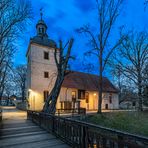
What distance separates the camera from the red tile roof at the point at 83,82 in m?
23.5

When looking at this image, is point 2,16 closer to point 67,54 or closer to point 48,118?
point 67,54

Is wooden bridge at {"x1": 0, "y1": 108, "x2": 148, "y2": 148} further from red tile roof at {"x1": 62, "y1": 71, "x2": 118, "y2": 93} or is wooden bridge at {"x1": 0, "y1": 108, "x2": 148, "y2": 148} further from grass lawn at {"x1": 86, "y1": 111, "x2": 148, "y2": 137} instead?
red tile roof at {"x1": 62, "y1": 71, "x2": 118, "y2": 93}

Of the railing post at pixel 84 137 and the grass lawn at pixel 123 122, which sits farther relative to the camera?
the grass lawn at pixel 123 122

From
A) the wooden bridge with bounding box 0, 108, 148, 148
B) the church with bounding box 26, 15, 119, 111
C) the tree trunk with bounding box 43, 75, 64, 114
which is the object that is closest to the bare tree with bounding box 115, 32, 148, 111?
the church with bounding box 26, 15, 119, 111

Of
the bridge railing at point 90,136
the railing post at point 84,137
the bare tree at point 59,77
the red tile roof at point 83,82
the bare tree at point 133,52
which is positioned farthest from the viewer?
the red tile roof at point 83,82

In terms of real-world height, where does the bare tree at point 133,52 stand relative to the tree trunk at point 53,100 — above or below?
above

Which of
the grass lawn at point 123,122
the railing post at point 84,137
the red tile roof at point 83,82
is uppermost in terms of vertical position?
the red tile roof at point 83,82

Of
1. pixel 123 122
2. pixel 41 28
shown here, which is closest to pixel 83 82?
pixel 41 28

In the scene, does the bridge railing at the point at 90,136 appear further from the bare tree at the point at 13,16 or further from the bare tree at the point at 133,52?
the bare tree at the point at 133,52

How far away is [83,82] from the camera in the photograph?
83.8 feet

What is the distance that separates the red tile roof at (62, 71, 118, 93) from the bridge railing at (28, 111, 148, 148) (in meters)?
16.2

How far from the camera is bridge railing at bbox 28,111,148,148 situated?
280 centimetres

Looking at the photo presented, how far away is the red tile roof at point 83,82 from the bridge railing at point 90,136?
16.2 metres

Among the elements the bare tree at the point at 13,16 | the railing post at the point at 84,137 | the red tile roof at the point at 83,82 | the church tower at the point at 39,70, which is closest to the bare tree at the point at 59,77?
the bare tree at the point at 13,16
